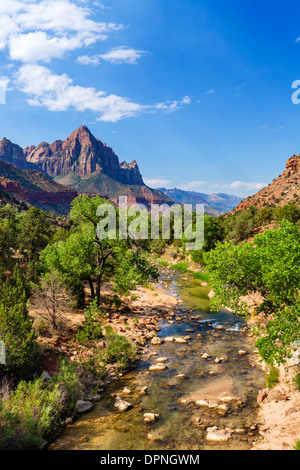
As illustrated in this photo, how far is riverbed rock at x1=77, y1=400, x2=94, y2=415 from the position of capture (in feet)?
39.2

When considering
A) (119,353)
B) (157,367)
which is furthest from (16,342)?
(157,367)

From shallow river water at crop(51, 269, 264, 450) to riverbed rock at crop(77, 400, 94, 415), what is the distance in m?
0.29

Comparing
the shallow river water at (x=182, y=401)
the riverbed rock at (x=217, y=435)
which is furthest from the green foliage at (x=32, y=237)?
the riverbed rock at (x=217, y=435)

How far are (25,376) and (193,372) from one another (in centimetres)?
885

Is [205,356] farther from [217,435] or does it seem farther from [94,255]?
[94,255]

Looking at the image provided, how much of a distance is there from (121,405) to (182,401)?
285cm

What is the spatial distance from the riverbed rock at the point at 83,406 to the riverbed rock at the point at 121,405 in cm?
113

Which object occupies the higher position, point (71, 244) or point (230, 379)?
point (71, 244)

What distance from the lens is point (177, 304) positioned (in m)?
30.0

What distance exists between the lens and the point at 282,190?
99.8 m

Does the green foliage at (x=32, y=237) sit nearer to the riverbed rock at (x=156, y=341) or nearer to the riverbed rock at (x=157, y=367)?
the riverbed rock at (x=156, y=341)

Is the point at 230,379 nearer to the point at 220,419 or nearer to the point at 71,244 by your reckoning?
the point at 220,419

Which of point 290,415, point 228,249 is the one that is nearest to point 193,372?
point 290,415

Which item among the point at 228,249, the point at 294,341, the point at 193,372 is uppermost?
the point at 228,249
